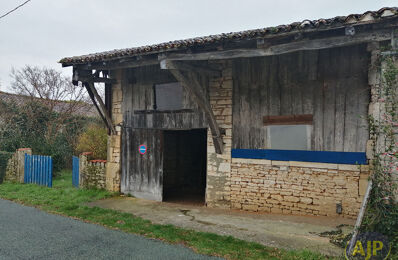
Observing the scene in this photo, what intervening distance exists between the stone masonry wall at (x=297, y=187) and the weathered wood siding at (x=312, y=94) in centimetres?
46

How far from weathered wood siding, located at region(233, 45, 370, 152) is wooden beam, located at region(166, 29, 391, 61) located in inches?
38.8

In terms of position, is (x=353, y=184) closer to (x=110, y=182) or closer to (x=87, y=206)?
(x=87, y=206)

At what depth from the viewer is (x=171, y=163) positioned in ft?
35.9

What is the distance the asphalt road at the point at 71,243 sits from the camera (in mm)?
4168

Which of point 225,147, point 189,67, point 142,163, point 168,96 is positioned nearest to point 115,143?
point 142,163

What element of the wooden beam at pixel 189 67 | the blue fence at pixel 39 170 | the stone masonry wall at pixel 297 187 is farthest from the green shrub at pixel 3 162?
the stone masonry wall at pixel 297 187

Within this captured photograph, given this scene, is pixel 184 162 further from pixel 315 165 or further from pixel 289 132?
pixel 315 165

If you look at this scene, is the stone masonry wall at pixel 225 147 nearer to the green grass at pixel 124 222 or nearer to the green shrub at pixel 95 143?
the green grass at pixel 124 222

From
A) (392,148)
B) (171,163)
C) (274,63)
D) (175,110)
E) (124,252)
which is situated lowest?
(124,252)

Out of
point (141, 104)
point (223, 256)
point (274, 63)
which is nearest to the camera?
point (223, 256)

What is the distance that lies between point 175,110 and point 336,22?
4412 millimetres

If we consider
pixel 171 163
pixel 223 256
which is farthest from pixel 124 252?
pixel 171 163

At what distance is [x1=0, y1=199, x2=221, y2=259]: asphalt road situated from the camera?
4.17 meters

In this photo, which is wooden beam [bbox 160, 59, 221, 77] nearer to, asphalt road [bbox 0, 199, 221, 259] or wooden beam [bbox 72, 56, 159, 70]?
wooden beam [bbox 72, 56, 159, 70]
